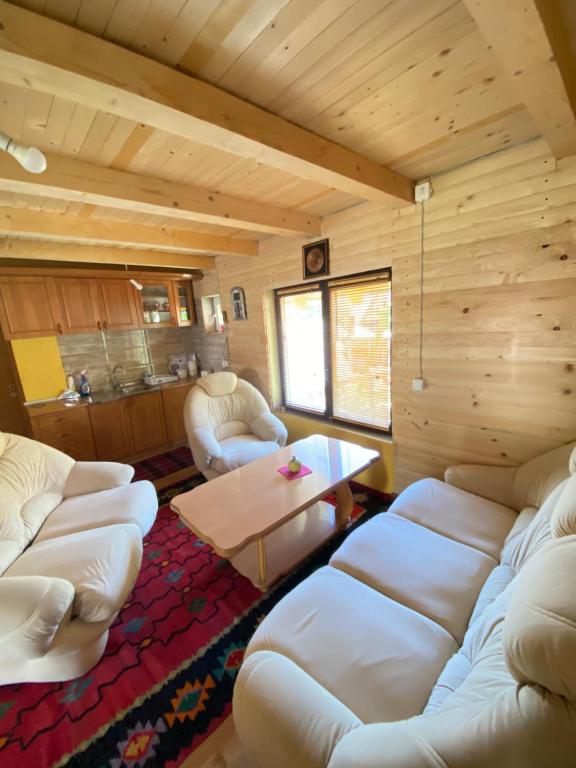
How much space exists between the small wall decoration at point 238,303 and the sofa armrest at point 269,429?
4.15 feet

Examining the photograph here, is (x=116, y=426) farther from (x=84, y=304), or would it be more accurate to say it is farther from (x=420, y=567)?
(x=420, y=567)

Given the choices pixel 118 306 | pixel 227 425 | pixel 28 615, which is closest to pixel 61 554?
pixel 28 615

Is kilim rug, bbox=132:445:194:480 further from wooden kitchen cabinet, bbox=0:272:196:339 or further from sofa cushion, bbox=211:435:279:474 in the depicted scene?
wooden kitchen cabinet, bbox=0:272:196:339

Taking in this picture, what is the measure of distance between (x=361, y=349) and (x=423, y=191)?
1217mm

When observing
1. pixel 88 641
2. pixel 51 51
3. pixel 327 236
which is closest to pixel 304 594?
pixel 88 641

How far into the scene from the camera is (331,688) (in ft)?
3.13

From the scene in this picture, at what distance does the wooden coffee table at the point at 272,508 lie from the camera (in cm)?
160

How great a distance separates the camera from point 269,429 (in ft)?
10.1

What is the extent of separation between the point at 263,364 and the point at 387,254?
5.93 feet

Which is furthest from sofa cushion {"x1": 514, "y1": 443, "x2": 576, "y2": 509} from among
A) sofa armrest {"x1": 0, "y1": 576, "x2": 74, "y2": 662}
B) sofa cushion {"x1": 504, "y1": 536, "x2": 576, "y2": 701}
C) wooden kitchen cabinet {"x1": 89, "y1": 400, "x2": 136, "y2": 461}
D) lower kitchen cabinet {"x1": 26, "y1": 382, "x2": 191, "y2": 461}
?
wooden kitchen cabinet {"x1": 89, "y1": 400, "x2": 136, "y2": 461}

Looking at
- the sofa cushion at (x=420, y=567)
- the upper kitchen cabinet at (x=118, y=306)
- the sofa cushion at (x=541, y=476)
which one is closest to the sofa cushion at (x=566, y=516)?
the sofa cushion at (x=420, y=567)

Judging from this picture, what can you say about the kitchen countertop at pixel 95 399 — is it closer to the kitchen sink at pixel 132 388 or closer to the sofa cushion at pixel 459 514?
the kitchen sink at pixel 132 388

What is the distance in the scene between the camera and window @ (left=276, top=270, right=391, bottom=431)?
8.53 feet

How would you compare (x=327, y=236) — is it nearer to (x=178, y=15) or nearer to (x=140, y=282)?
(x=178, y=15)
